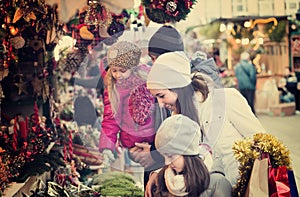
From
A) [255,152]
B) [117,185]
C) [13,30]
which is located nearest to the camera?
[255,152]

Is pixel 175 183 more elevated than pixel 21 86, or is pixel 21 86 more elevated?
pixel 21 86

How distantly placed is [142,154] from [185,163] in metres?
0.22

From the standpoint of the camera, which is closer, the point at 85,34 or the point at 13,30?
the point at 85,34

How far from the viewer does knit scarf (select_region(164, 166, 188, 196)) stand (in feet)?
7.83

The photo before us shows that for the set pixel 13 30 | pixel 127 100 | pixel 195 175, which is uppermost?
pixel 13 30

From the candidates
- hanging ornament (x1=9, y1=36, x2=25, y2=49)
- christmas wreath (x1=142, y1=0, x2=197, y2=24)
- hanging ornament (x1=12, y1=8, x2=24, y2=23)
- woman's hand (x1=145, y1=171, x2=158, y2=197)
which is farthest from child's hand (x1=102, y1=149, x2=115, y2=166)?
hanging ornament (x1=9, y1=36, x2=25, y2=49)

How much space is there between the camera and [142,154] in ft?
8.00

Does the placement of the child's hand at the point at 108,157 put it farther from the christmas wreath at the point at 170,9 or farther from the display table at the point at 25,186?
the christmas wreath at the point at 170,9

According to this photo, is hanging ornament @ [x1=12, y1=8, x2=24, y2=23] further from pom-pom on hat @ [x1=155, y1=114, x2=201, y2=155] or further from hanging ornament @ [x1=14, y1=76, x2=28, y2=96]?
pom-pom on hat @ [x1=155, y1=114, x2=201, y2=155]

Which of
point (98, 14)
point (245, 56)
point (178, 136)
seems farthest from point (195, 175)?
point (98, 14)

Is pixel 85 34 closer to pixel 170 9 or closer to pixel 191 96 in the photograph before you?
pixel 170 9

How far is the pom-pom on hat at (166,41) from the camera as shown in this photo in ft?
7.77

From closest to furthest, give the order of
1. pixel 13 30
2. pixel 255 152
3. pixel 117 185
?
pixel 255 152
pixel 117 185
pixel 13 30

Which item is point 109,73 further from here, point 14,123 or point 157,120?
point 14,123
